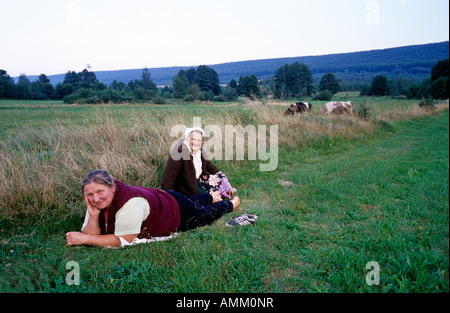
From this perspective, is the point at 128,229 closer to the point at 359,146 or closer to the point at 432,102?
the point at 359,146

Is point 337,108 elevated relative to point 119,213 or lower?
elevated

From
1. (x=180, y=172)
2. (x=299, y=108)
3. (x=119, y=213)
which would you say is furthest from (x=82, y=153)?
(x=299, y=108)

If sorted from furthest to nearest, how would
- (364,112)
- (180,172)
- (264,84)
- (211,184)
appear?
(364,112), (264,84), (211,184), (180,172)

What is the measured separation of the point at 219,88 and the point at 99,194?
2203 centimetres

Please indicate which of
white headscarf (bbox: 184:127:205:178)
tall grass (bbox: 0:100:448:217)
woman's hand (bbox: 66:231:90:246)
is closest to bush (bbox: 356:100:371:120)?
tall grass (bbox: 0:100:448:217)

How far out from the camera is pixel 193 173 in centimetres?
425

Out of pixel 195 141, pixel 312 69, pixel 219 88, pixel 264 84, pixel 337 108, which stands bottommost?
pixel 195 141

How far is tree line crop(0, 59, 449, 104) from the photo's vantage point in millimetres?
8669

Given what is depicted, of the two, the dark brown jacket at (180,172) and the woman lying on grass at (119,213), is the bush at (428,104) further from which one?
the woman lying on grass at (119,213)

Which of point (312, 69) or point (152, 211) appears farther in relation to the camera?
point (312, 69)

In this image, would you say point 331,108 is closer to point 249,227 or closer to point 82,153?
point 249,227
